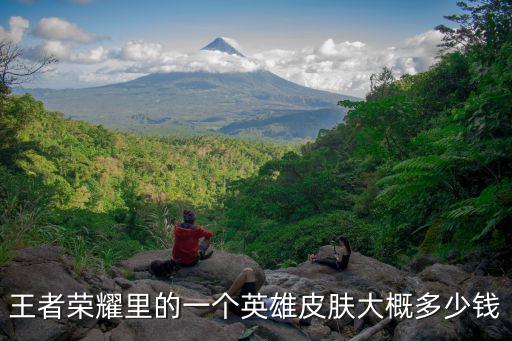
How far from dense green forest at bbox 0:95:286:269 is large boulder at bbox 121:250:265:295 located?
1.56 feet

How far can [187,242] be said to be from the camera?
6.28 metres

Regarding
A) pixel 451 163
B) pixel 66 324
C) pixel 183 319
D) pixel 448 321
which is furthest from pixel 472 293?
pixel 66 324

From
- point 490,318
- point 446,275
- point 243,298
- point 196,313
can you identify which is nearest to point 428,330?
point 490,318

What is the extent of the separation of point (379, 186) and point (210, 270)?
8.43m

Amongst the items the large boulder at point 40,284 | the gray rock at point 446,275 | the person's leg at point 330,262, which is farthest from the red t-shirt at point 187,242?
the gray rock at point 446,275

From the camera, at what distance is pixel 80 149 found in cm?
4616

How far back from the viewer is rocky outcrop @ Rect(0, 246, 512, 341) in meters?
3.70

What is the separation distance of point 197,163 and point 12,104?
4979 centimetres

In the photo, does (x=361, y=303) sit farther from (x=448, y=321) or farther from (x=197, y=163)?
(x=197, y=163)

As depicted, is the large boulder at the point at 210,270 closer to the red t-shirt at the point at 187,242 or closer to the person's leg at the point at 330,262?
the red t-shirt at the point at 187,242

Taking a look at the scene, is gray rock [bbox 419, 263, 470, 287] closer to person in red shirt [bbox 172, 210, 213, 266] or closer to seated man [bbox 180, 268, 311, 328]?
seated man [bbox 180, 268, 311, 328]

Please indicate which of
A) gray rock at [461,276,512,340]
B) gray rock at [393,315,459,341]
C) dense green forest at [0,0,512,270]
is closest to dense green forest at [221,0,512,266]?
dense green forest at [0,0,512,270]

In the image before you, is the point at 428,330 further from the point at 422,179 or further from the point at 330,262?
the point at 330,262

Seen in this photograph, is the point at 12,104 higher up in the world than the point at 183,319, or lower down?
higher up
